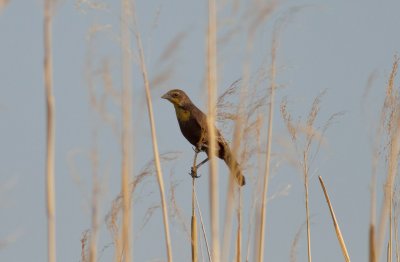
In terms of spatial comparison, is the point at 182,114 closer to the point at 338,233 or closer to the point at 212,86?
the point at 338,233

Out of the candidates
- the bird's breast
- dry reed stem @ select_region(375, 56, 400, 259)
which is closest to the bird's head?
the bird's breast

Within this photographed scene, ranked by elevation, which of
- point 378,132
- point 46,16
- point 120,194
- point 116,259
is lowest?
point 116,259

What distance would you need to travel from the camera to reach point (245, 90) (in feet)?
7.51

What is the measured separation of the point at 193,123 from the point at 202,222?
2.69 metres

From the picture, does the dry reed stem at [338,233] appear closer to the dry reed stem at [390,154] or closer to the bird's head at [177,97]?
the dry reed stem at [390,154]

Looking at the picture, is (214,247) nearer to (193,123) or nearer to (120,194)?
(120,194)

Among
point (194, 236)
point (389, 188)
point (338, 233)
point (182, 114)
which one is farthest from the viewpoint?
point (182, 114)

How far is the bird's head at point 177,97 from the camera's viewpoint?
20.0 feet

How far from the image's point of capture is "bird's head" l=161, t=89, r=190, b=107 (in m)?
6.09

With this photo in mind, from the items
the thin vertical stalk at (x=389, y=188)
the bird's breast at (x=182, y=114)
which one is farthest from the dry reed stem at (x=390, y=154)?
the bird's breast at (x=182, y=114)

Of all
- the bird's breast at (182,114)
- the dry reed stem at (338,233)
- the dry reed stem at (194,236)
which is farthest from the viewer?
the bird's breast at (182,114)

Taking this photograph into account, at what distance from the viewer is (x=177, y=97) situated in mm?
6098

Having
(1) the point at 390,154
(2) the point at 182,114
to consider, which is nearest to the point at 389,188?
(1) the point at 390,154

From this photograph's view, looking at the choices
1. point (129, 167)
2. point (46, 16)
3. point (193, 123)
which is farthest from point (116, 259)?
point (193, 123)
